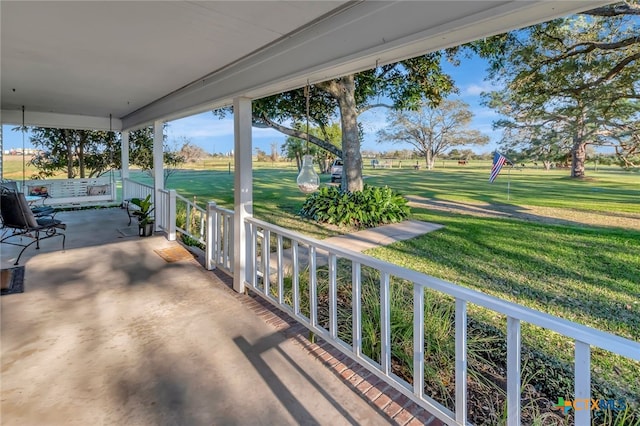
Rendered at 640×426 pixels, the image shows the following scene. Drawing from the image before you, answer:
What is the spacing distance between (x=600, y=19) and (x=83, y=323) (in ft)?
26.9

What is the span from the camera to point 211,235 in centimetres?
405

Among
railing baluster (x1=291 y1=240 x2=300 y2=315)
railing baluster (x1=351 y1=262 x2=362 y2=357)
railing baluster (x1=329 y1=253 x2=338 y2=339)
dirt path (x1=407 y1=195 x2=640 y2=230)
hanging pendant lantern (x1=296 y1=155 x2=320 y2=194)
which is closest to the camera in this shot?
railing baluster (x1=351 y1=262 x2=362 y2=357)

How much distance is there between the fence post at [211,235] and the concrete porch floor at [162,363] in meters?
0.46

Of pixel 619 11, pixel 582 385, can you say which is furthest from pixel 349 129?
pixel 582 385

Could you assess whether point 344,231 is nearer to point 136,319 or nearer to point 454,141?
point 454,141

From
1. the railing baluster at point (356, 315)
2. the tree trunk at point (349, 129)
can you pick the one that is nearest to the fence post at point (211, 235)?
the railing baluster at point (356, 315)

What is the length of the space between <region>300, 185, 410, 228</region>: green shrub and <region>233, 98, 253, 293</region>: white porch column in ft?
14.2

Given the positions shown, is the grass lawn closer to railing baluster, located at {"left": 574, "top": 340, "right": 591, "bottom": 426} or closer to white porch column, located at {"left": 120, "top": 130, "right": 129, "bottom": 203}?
white porch column, located at {"left": 120, "top": 130, "right": 129, "bottom": 203}

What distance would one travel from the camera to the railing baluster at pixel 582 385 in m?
1.17

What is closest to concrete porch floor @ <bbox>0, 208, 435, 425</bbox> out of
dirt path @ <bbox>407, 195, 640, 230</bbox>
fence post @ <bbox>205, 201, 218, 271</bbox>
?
fence post @ <bbox>205, 201, 218, 271</bbox>

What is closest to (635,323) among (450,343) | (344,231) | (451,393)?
(450,343)

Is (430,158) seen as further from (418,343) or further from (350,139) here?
(418,343)

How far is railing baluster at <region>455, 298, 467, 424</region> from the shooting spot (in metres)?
1.55

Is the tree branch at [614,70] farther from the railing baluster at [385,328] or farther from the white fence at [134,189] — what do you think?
the white fence at [134,189]
